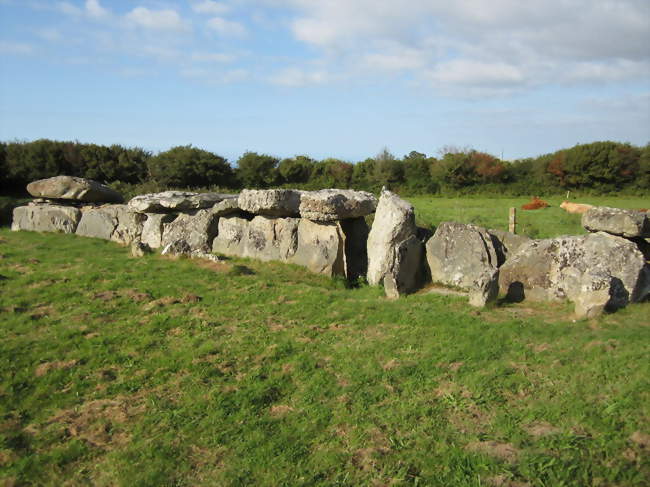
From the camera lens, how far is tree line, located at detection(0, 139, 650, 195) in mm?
24531

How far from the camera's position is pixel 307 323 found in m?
8.73

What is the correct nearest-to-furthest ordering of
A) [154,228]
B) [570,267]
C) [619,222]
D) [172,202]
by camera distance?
[570,267] → [619,222] → [172,202] → [154,228]

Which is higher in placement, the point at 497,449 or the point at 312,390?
the point at 312,390

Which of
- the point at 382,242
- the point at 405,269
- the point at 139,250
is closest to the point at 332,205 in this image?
the point at 382,242

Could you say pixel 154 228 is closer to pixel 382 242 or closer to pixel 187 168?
pixel 382 242

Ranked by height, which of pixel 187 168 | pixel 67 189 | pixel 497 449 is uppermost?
pixel 187 168

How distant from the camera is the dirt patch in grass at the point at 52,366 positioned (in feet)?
22.6

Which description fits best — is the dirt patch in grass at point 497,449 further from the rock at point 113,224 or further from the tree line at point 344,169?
the tree line at point 344,169

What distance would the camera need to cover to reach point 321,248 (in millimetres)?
12250

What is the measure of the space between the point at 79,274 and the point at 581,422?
33.1 ft

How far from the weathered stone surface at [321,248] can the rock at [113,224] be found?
5.62 metres

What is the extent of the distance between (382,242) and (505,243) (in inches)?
114

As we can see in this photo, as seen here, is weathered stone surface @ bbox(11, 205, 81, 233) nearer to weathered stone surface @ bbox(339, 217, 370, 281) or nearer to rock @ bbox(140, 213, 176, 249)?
rock @ bbox(140, 213, 176, 249)

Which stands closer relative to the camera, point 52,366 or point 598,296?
point 52,366
